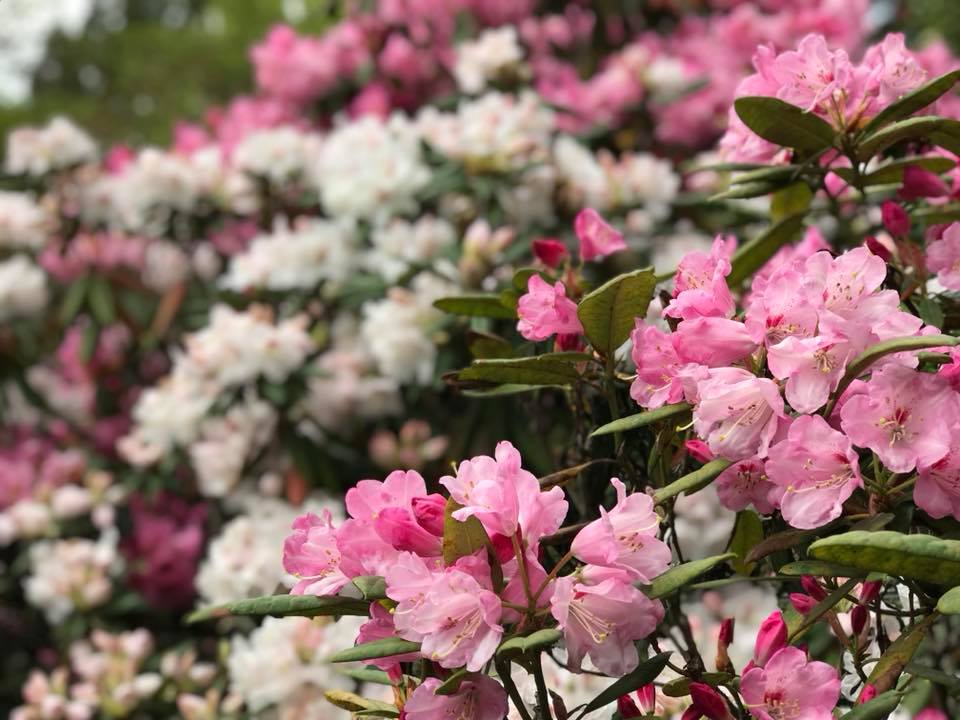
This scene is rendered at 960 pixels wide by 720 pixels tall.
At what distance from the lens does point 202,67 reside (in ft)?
20.8

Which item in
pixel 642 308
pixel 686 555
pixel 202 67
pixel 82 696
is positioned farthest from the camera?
pixel 202 67

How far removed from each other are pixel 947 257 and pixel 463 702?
546 mm

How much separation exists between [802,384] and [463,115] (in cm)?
143

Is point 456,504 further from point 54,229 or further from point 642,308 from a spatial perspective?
point 54,229

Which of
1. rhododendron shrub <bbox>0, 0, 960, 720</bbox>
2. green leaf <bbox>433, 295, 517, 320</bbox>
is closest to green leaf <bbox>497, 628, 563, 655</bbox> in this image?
rhododendron shrub <bbox>0, 0, 960, 720</bbox>

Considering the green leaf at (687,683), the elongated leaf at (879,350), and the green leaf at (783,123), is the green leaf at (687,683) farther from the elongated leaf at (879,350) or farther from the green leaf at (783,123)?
the green leaf at (783,123)

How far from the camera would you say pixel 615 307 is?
81 centimetres

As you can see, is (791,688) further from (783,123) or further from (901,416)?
(783,123)

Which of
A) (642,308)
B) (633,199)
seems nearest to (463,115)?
(633,199)

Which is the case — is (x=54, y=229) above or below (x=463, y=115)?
below

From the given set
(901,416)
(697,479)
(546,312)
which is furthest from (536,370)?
(901,416)

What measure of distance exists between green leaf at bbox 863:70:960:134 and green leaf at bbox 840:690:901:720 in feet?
1.56

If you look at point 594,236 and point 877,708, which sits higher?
point 594,236

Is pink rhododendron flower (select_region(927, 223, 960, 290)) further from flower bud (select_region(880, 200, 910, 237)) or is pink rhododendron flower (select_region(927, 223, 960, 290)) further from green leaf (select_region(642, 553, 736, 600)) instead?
green leaf (select_region(642, 553, 736, 600))
